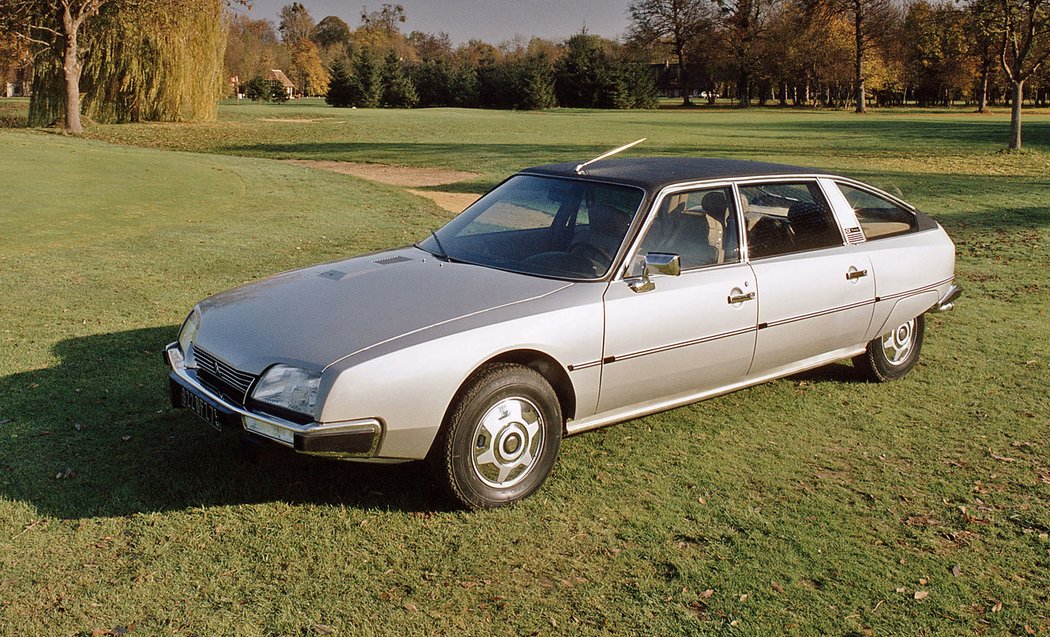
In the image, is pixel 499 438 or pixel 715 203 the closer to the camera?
pixel 499 438

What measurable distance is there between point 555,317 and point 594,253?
661 mm

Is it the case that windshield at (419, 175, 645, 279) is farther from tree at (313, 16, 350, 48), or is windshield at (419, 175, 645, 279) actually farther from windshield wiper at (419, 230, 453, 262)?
tree at (313, 16, 350, 48)

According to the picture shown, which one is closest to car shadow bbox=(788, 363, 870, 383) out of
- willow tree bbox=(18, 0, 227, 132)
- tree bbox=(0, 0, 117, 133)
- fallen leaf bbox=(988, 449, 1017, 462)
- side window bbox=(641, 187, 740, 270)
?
fallen leaf bbox=(988, 449, 1017, 462)

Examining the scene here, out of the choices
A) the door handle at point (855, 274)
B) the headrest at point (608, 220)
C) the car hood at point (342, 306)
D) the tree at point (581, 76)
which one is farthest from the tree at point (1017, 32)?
the tree at point (581, 76)

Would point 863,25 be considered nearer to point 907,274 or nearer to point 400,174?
point 400,174

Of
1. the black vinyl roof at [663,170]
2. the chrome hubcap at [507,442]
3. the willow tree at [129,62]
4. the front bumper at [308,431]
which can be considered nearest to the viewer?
the front bumper at [308,431]

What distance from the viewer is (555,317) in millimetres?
4594

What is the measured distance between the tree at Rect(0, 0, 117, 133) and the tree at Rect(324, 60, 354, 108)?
3667cm

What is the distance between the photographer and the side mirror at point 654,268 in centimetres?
480

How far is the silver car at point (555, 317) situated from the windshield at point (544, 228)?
14mm

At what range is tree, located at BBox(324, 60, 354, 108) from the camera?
243 ft

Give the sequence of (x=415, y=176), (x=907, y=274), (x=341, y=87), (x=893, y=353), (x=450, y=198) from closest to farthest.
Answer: (x=907, y=274)
(x=893, y=353)
(x=450, y=198)
(x=415, y=176)
(x=341, y=87)

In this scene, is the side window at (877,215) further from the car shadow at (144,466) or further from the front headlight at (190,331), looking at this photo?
the front headlight at (190,331)

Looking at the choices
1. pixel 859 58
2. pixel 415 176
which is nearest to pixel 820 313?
pixel 415 176
